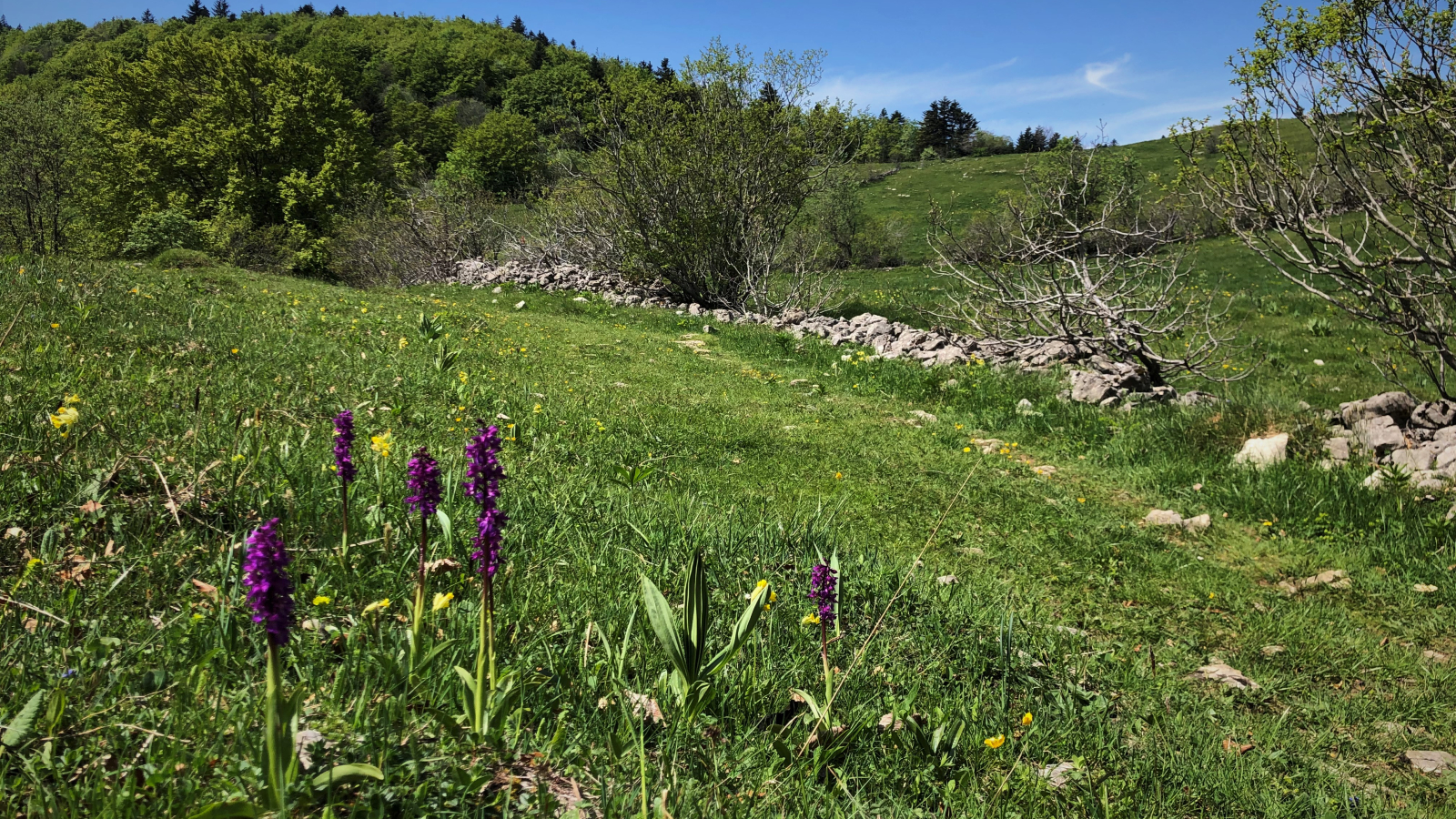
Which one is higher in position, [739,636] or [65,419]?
[65,419]

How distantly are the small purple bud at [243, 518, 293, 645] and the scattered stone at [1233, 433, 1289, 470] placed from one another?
827 cm

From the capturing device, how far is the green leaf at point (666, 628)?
6.36ft

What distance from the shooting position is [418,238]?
26641 millimetres

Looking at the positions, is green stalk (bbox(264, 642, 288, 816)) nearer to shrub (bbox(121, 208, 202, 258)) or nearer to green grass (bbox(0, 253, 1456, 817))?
green grass (bbox(0, 253, 1456, 817))

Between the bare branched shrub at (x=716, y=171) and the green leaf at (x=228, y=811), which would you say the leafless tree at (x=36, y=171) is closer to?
the bare branched shrub at (x=716, y=171)

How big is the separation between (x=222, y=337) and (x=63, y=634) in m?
5.16

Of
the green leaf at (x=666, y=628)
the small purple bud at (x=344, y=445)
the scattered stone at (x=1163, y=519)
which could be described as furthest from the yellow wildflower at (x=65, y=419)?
the scattered stone at (x=1163, y=519)

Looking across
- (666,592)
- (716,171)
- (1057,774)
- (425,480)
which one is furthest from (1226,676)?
(716,171)

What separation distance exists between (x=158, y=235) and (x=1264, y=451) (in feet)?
109

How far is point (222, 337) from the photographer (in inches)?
236

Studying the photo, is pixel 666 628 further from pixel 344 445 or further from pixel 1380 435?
pixel 1380 435

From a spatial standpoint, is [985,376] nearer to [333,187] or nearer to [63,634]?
[63,634]

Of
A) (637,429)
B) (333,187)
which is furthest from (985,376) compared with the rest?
(333,187)

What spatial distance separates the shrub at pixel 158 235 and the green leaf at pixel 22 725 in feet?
98.8
